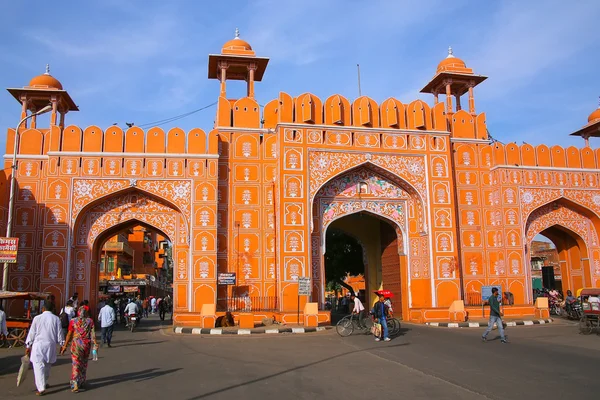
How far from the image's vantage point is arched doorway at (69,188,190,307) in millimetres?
19406

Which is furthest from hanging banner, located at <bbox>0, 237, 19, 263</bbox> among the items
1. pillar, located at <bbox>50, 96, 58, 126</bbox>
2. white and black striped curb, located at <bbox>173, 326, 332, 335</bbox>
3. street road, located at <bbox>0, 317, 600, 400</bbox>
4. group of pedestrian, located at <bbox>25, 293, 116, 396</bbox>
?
pillar, located at <bbox>50, 96, 58, 126</bbox>

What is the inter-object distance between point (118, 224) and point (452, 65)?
15.4m

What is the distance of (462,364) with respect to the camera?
9.80 meters

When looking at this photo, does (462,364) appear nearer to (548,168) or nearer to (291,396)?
(291,396)

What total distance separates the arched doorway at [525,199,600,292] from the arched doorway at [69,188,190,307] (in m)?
13.6

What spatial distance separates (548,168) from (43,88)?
2043cm

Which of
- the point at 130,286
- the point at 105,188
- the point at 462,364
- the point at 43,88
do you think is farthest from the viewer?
the point at 130,286

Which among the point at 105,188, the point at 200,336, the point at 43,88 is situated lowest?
the point at 200,336

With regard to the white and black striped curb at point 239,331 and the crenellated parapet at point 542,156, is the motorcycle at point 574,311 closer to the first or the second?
the crenellated parapet at point 542,156

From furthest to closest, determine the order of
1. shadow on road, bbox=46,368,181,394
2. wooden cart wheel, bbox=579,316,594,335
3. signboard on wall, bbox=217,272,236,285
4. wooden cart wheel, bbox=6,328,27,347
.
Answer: signboard on wall, bbox=217,272,236,285, wooden cart wheel, bbox=579,316,594,335, wooden cart wheel, bbox=6,328,27,347, shadow on road, bbox=46,368,181,394

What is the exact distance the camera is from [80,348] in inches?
318

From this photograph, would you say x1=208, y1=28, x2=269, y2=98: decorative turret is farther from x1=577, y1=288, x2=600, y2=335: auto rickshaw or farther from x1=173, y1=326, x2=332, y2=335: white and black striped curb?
x1=577, y1=288, x2=600, y2=335: auto rickshaw

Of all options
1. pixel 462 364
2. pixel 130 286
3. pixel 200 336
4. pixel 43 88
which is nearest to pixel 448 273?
pixel 200 336

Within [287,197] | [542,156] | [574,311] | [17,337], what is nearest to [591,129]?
[542,156]
